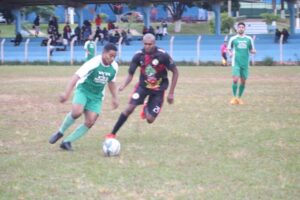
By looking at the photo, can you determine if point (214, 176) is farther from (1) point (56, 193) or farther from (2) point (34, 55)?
(2) point (34, 55)

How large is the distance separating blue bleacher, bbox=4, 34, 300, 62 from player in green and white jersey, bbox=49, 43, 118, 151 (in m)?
23.7

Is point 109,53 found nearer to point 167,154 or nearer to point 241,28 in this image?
point 167,154

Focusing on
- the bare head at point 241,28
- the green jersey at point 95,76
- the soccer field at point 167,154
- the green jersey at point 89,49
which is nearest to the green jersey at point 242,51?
the bare head at point 241,28

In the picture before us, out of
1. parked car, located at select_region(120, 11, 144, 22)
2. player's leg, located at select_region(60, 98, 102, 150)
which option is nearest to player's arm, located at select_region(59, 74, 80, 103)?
player's leg, located at select_region(60, 98, 102, 150)

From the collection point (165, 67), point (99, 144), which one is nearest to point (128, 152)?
point (99, 144)

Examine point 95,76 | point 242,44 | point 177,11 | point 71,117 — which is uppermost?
point 177,11

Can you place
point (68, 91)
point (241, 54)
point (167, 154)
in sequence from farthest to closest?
point (241, 54)
point (167, 154)
point (68, 91)

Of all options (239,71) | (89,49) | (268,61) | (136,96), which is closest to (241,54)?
(239,71)

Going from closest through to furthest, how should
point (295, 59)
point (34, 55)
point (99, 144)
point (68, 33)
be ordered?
point (99, 144)
point (295, 59)
point (34, 55)
point (68, 33)

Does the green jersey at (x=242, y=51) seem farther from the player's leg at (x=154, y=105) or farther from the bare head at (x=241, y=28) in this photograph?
the player's leg at (x=154, y=105)

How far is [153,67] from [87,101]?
111 centimetres

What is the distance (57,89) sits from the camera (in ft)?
62.5

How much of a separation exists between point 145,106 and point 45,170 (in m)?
2.66

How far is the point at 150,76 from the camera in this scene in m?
9.53
